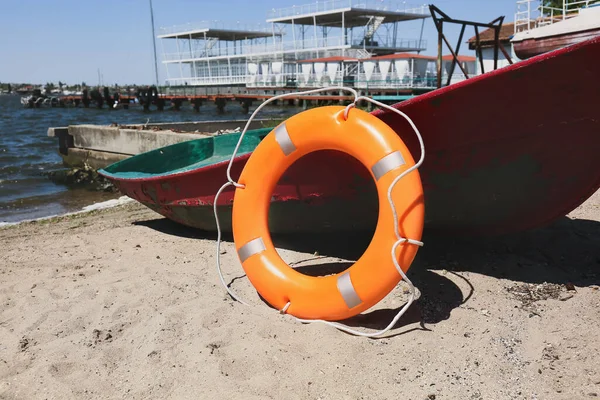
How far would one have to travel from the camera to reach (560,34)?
8.25 metres

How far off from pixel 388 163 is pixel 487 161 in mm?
883

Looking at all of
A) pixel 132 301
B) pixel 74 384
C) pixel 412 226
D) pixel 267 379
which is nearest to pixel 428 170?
pixel 412 226

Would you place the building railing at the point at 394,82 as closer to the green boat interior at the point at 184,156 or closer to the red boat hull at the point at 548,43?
the red boat hull at the point at 548,43

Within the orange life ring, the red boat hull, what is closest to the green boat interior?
the orange life ring

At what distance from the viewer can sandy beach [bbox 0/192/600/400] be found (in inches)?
95.1

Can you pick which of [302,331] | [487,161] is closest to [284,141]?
[302,331]

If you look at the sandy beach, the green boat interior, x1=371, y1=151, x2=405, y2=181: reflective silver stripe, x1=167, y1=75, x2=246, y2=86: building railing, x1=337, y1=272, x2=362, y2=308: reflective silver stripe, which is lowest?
the sandy beach

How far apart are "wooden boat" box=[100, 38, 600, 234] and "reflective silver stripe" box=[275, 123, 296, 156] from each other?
0.39 m

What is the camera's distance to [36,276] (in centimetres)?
389

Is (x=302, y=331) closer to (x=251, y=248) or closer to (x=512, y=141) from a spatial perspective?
(x=251, y=248)

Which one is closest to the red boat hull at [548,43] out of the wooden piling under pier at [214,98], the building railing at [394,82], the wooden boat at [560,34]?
the wooden boat at [560,34]

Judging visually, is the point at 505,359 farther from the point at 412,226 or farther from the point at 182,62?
the point at 182,62

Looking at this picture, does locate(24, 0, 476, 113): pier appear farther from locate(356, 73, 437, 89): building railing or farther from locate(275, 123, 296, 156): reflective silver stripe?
locate(275, 123, 296, 156): reflective silver stripe

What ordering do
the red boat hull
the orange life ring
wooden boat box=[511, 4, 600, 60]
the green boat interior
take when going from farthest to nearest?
the red boat hull
wooden boat box=[511, 4, 600, 60]
the green boat interior
the orange life ring
